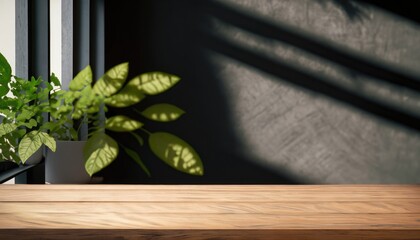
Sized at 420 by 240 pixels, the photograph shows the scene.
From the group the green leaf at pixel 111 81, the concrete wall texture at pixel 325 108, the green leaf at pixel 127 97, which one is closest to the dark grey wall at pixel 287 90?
the concrete wall texture at pixel 325 108

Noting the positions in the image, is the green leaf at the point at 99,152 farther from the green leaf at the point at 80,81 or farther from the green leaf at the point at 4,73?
the green leaf at the point at 4,73

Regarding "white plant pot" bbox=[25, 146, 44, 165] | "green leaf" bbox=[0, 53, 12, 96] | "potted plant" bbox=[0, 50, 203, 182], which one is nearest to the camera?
"green leaf" bbox=[0, 53, 12, 96]

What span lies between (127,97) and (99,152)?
1.32 feet

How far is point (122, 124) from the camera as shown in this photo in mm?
2490

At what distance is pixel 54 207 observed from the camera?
88 centimetres

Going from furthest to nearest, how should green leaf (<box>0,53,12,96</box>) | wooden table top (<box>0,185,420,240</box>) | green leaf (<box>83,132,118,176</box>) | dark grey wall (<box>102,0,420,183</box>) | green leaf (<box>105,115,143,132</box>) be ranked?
1. dark grey wall (<box>102,0,420,183</box>)
2. green leaf (<box>105,115,143,132</box>)
3. green leaf (<box>83,132,118,176</box>)
4. green leaf (<box>0,53,12,96</box>)
5. wooden table top (<box>0,185,420,240</box>)

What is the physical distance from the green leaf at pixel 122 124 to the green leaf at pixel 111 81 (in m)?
0.20

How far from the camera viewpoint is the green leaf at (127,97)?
7.72 ft

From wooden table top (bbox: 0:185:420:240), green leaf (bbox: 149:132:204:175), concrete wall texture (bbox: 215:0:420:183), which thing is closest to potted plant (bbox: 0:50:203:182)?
green leaf (bbox: 149:132:204:175)

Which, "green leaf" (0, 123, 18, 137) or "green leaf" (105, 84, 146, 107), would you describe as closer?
"green leaf" (0, 123, 18, 137)

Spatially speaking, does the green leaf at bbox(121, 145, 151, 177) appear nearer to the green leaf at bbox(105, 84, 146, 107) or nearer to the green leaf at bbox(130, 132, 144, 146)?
the green leaf at bbox(130, 132, 144, 146)

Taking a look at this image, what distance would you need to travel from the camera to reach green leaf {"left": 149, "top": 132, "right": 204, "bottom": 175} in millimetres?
2545

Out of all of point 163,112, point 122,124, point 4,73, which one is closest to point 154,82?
point 163,112

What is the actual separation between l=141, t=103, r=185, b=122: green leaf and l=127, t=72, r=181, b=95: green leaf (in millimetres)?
87
